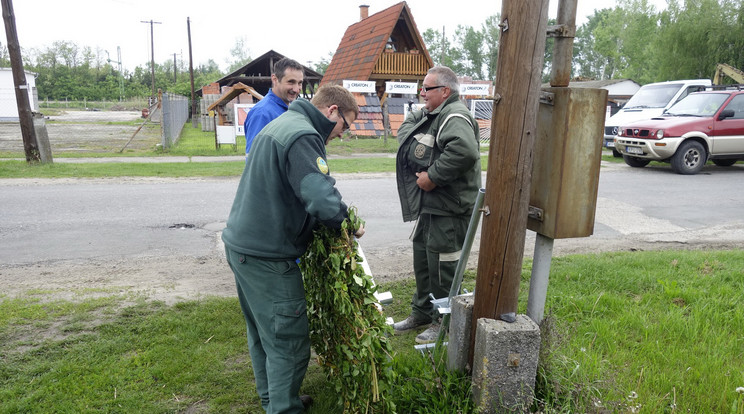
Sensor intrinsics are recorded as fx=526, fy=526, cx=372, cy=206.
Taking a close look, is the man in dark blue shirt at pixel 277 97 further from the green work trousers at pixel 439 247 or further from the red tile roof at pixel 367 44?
the red tile roof at pixel 367 44

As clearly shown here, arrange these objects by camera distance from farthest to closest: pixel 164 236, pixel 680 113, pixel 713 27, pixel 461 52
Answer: pixel 461 52
pixel 713 27
pixel 680 113
pixel 164 236

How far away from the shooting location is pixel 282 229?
8.94ft

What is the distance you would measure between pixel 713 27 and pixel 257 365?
3675 centimetres

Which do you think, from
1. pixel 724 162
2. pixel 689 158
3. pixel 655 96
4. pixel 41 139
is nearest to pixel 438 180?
pixel 689 158

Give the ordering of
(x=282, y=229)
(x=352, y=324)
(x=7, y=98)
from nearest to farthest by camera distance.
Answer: (x=352, y=324) < (x=282, y=229) < (x=7, y=98)

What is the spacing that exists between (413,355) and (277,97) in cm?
250

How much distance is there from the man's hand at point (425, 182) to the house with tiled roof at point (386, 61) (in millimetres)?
18926

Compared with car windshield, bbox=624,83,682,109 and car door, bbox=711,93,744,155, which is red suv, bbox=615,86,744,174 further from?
car windshield, bbox=624,83,682,109

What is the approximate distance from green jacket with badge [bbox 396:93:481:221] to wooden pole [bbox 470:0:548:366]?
885 millimetres

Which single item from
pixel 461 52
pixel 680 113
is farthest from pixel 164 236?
pixel 461 52

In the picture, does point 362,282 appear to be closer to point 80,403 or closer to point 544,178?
point 544,178

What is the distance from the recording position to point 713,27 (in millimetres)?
31062

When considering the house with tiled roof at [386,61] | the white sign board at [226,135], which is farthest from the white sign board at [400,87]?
the white sign board at [226,135]

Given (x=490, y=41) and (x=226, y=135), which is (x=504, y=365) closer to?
(x=226, y=135)
